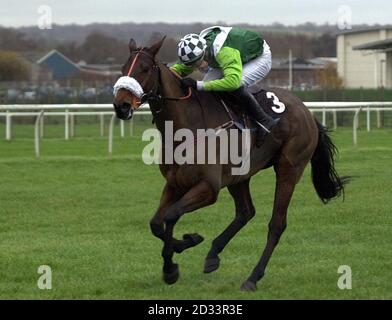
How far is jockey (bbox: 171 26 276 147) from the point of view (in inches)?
259

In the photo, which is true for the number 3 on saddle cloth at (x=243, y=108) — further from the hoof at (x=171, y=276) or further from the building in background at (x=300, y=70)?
the building in background at (x=300, y=70)

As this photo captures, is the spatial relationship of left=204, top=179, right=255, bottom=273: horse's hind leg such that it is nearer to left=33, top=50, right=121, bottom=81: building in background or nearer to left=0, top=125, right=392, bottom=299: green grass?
left=0, top=125, right=392, bottom=299: green grass

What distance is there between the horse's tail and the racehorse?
0.22 meters

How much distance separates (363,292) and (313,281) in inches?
20.1

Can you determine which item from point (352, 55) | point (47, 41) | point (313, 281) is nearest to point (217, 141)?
point (313, 281)

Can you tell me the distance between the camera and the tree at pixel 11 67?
2758cm

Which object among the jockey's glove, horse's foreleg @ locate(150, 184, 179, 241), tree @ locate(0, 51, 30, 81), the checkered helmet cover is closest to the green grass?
horse's foreleg @ locate(150, 184, 179, 241)

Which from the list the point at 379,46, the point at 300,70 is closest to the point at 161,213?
the point at 379,46

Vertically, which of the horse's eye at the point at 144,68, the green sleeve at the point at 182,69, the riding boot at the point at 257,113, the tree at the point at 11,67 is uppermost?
the tree at the point at 11,67

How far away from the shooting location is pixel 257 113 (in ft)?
22.6

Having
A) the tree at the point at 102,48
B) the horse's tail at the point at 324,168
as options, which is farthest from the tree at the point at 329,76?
the horse's tail at the point at 324,168

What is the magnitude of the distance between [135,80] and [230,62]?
31.7 inches

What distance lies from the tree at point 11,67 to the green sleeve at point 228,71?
2156cm
